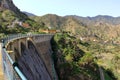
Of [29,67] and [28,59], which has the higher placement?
[28,59]

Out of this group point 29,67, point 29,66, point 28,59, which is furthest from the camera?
point 28,59

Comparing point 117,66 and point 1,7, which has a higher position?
point 1,7

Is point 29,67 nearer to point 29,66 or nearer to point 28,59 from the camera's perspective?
point 29,66

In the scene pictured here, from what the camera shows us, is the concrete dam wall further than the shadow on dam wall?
No

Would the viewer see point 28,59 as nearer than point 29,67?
No

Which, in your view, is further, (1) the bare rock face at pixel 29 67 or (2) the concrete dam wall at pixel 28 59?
(1) the bare rock face at pixel 29 67

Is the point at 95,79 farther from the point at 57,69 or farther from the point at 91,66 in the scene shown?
the point at 57,69

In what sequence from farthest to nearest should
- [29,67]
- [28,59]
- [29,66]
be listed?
[28,59], [29,66], [29,67]

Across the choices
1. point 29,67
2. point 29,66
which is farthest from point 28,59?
point 29,67

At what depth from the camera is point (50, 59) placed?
54250mm

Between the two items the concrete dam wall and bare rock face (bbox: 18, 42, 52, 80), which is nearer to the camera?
the concrete dam wall

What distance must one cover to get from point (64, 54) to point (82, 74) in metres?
10.2

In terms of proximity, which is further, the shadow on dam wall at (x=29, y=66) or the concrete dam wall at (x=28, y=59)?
the shadow on dam wall at (x=29, y=66)

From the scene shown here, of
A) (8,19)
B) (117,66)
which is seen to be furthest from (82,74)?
(117,66)
